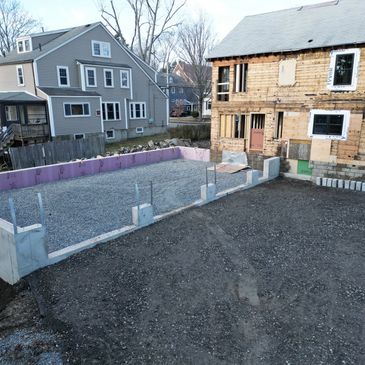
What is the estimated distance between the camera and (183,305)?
5781mm

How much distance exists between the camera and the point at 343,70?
1379cm

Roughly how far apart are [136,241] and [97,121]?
835 inches

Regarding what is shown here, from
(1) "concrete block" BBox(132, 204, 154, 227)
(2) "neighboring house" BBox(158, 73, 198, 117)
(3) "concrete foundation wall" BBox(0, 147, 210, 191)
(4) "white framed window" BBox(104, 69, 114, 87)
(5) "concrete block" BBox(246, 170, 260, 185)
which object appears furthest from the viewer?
(2) "neighboring house" BBox(158, 73, 198, 117)

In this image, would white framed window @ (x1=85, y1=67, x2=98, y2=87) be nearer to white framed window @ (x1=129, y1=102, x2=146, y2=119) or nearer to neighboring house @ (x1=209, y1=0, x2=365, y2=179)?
white framed window @ (x1=129, y1=102, x2=146, y2=119)

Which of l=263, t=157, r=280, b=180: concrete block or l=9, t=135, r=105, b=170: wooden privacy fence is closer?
l=263, t=157, r=280, b=180: concrete block

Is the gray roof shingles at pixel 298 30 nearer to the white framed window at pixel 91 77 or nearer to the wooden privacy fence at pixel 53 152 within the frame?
the wooden privacy fence at pixel 53 152

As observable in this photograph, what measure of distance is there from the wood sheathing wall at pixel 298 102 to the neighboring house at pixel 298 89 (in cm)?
4

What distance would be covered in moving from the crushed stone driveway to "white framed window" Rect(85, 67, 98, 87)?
70.4 feet

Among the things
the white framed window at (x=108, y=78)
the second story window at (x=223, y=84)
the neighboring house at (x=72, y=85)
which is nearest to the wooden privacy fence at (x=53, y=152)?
the neighboring house at (x=72, y=85)

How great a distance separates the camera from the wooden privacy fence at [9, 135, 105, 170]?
56.3ft

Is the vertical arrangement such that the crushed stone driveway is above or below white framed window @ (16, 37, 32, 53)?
below

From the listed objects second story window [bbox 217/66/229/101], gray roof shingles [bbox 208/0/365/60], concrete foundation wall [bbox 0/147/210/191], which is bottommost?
concrete foundation wall [bbox 0/147/210/191]

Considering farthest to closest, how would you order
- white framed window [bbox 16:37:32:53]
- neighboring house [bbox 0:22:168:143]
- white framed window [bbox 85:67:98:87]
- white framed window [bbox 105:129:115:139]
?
white framed window [bbox 105:129:115:139] → white framed window [bbox 85:67:98:87] → white framed window [bbox 16:37:32:53] → neighboring house [bbox 0:22:168:143]

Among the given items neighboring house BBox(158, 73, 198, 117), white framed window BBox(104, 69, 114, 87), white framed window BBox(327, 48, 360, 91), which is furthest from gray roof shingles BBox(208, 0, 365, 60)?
neighboring house BBox(158, 73, 198, 117)
